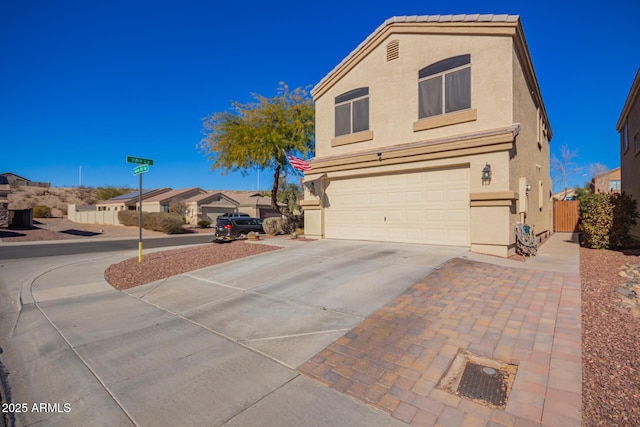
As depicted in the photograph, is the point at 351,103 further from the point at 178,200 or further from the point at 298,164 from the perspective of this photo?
the point at 178,200

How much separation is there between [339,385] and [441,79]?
1006cm

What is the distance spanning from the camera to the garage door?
9838 millimetres

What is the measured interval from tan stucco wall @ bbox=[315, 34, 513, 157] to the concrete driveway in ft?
14.3

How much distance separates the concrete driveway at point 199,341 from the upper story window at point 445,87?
4.82 m

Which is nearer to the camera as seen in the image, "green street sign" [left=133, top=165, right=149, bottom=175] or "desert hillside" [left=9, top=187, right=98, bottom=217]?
"green street sign" [left=133, top=165, right=149, bottom=175]

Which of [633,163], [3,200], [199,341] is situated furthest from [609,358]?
[3,200]

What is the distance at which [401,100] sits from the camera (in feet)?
36.8

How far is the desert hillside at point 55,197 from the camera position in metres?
48.3

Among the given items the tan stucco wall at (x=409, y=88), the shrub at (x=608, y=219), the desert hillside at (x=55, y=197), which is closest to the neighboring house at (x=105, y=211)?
the desert hillside at (x=55, y=197)

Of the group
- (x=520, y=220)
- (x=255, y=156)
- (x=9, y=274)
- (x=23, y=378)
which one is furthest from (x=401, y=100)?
(x=9, y=274)

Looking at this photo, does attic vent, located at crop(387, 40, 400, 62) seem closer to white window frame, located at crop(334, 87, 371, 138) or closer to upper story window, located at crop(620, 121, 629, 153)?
white window frame, located at crop(334, 87, 371, 138)

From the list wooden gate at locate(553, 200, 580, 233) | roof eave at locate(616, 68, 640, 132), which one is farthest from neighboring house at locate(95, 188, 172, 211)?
roof eave at locate(616, 68, 640, 132)

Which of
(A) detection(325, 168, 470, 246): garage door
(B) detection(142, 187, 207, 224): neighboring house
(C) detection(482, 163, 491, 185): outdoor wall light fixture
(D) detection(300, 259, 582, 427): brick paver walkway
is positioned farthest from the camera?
(B) detection(142, 187, 207, 224): neighboring house

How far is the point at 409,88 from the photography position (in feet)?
36.1
